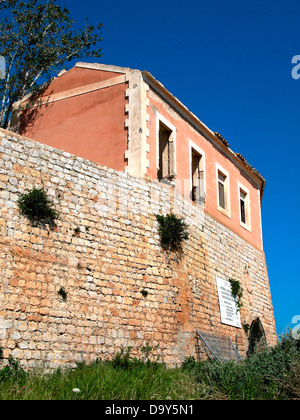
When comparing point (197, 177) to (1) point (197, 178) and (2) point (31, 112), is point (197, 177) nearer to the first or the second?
(1) point (197, 178)

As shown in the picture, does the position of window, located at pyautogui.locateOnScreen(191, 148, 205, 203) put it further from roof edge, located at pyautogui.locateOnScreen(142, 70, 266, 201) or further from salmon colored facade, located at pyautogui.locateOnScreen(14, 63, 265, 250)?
roof edge, located at pyautogui.locateOnScreen(142, 70, 266, 201)

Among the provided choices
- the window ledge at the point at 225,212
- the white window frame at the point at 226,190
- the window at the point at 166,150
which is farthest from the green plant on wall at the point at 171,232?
the white window frame at the point at 226,190

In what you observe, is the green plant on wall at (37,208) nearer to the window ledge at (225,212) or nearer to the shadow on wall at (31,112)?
the shadow on wall at (31,112)

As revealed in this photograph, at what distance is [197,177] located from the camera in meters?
16.0

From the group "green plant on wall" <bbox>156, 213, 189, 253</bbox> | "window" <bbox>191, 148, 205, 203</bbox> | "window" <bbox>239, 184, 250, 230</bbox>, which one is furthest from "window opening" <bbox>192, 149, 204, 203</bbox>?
"window" <bbox>239, 184, 250, 230</bbox>

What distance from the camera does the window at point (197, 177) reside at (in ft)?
51.4

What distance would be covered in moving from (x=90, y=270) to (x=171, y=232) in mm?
2861

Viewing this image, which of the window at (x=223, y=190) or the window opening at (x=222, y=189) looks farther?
the window opening at (x=222, y=189)

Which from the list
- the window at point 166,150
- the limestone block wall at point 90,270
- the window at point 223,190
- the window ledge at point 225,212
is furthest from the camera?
the window at point 223,190

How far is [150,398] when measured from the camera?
7828 millimetres

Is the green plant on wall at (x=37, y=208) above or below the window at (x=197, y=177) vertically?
below

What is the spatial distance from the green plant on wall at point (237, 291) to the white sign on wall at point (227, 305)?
0.65ft

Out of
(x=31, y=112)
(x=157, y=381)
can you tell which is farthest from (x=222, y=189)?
(x=157, y=381)
